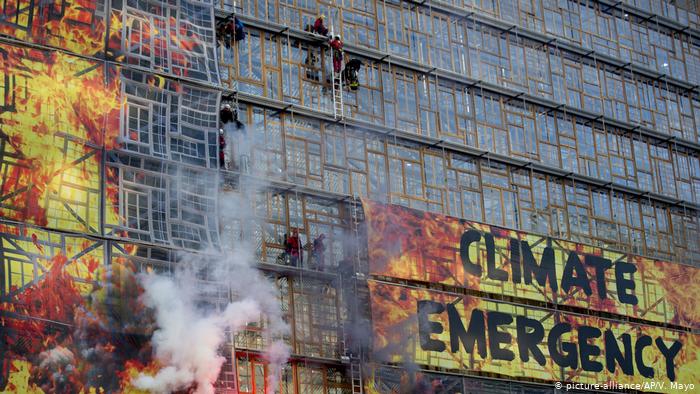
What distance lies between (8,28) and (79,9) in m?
1.87

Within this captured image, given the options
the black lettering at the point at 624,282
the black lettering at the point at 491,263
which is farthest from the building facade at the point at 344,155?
the black lettering at the point at 624,282

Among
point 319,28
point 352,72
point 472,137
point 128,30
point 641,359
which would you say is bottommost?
point 641,359

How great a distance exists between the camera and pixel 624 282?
3703 cm

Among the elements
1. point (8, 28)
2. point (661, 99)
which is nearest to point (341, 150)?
point (8, 28)

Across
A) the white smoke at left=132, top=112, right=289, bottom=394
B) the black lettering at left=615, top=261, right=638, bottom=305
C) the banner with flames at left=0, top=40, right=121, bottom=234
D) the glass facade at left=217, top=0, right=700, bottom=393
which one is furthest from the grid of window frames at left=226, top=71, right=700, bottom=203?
the banner with flames at left=0, top=40, right=121, bottom=234

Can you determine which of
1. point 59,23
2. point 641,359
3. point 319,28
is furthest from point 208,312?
point 641,359

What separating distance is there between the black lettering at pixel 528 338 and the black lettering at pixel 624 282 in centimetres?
380

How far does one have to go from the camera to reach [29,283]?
25500 mm

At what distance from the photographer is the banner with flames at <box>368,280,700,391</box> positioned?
31.4 metres

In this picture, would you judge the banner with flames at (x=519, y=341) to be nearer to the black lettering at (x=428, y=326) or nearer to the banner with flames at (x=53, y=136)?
the black lettering at (x=428, y=326)

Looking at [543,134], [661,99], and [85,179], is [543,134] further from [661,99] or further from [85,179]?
[85,179]

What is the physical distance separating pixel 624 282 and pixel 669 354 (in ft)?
8.48

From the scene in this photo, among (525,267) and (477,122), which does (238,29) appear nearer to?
(477,122)

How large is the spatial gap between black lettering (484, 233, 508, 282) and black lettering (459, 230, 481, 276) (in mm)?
375
